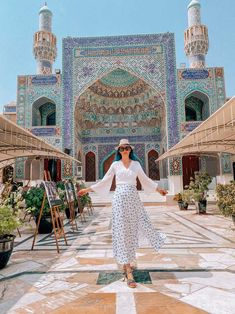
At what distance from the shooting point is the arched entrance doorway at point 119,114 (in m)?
16.4

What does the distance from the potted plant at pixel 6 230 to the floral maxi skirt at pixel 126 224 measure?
4.43 feet

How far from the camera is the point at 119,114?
58.7 ft

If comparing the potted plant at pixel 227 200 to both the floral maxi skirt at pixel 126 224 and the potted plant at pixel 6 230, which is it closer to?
the floral maxi skirt at pixel 126 224

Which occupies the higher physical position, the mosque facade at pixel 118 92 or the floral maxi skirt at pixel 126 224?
the mosque facade at pixel 118 92

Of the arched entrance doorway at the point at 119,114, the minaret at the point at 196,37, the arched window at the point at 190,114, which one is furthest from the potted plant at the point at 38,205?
the minaret at the point at 196,37

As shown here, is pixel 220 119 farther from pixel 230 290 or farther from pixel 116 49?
pixel 116 49

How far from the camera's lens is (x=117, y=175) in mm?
2803

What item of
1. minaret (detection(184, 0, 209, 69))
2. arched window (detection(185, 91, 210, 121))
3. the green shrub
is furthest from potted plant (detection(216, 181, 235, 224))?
minaret (detection(184, 0, 209, 69))

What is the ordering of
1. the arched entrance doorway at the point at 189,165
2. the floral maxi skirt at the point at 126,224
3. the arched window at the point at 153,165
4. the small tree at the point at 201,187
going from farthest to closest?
1. the arched window at the point at 153,165
2. the arched entrance doorway at the point at 189,165
3. the small tree at the point at 201,187
4. the floral maxi skirt at the point at 126,224

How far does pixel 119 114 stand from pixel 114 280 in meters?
15.8

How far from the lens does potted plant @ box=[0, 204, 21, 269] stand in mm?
3092

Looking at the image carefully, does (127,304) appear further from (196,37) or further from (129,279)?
(196,37)

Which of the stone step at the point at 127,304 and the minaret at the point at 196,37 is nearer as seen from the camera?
the stone step at the point at 127,304

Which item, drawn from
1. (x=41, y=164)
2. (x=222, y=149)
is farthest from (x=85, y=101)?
(x=222, y=149)
